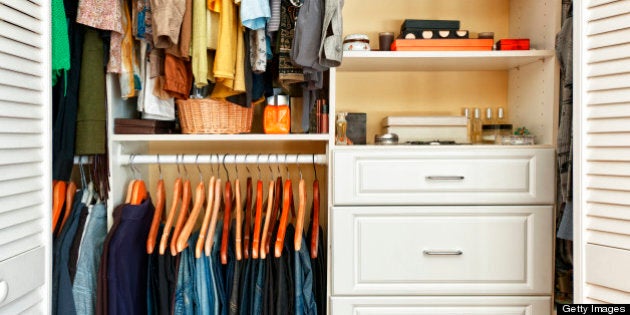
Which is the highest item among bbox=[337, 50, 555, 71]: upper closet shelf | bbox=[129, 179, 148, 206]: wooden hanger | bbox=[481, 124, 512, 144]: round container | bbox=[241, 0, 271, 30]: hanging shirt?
bbox=[241, 0, 271, 30]: hanging shirt

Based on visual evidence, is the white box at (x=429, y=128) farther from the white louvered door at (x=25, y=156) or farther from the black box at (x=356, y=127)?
the white louvered door at (x=25, y=156)

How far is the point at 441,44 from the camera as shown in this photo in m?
1.62

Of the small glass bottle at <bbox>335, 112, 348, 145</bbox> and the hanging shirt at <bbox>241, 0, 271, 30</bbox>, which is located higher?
the hanging shirt at <bbox>241, 0, 271, 30</bbox>

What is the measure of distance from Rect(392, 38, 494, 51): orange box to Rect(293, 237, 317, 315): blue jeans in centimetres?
84

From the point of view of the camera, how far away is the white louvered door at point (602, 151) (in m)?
1.09

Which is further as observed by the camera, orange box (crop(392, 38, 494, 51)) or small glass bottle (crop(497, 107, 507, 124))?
small glass bottle (crop(497, 107, 507, 124))

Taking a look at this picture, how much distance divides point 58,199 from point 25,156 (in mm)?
576

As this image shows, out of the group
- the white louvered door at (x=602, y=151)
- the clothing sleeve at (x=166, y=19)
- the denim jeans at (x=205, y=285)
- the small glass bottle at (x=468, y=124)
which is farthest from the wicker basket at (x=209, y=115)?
the white louvered door at (x=602, y=151)

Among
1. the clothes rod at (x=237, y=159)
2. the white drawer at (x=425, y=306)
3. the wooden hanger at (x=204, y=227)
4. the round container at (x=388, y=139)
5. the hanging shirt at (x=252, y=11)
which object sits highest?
the hanging shirt at (x=252, y=11)

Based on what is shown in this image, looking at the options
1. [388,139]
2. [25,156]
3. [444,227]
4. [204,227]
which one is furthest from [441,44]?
[25,156]

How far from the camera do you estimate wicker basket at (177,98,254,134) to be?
1638 mm

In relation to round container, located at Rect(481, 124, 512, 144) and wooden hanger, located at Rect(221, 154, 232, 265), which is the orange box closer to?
round container, located at Rect(481, 124, 512, 144)

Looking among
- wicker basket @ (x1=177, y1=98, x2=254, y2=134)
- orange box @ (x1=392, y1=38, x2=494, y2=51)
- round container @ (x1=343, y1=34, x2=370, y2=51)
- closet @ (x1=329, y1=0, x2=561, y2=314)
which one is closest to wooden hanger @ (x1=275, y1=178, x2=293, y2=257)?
closet @ (x1=329, y1=0, x2=561, y2=314)

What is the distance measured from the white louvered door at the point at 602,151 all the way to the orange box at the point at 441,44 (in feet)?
1.51
